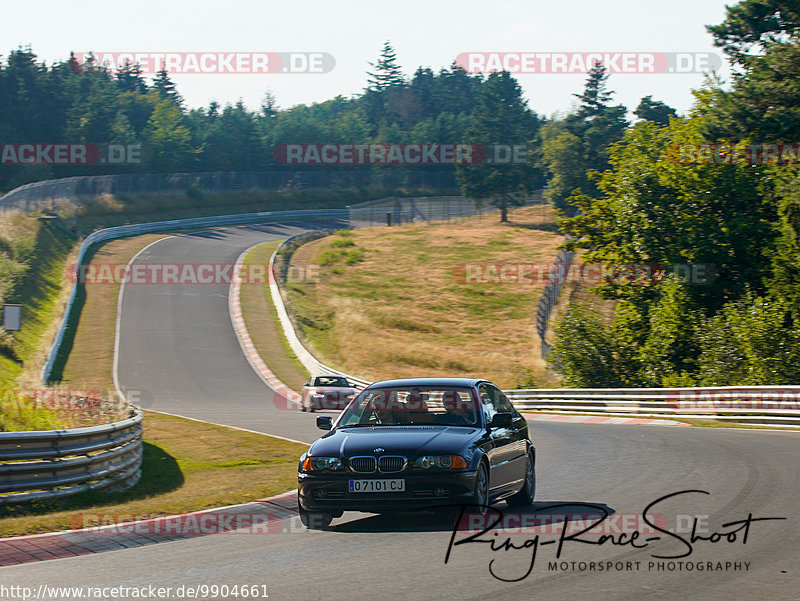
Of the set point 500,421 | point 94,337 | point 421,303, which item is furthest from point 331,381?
point 421,303

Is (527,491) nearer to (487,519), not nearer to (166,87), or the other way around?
(487,519)

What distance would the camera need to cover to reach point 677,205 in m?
35.6

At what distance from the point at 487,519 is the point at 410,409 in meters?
1.62

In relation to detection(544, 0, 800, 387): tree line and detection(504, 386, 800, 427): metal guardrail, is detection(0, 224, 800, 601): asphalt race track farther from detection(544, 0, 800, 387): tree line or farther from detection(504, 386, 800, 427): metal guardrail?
detection(544, 0, 800, 387): tree line

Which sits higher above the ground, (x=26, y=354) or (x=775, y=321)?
(x=775, y=321)

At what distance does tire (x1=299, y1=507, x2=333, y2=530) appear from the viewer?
9.20 metres

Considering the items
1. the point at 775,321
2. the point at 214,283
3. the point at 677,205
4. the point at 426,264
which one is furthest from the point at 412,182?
the point at 775,321

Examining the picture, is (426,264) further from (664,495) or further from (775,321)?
(664,495)

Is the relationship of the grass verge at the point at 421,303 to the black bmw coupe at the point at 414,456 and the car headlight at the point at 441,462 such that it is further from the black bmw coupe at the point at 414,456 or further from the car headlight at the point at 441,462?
the car headlight at the point at 441,462

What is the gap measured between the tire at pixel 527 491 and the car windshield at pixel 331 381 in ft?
61.0

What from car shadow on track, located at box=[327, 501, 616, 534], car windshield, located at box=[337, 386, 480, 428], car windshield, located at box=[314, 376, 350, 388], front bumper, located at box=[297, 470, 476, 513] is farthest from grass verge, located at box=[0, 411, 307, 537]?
car windshield, located at box=[314, 376, 350, 388]

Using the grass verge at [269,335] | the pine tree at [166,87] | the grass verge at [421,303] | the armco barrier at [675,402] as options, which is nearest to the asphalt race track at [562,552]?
the armco barrier at [675,402]

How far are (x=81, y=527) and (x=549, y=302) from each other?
1642 inches

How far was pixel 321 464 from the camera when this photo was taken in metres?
8.99
